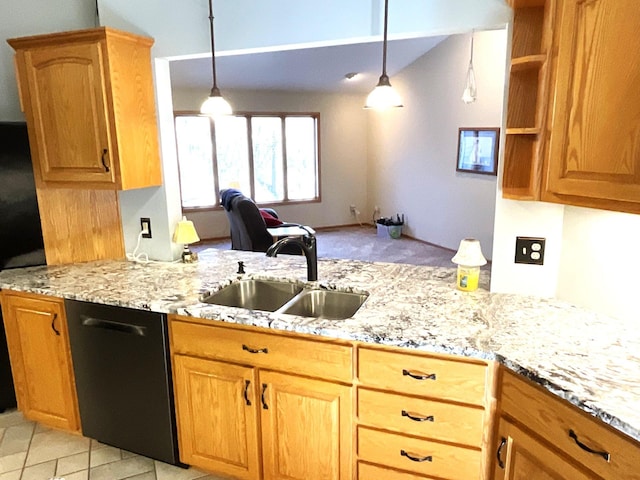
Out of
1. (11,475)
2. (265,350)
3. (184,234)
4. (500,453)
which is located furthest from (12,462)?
(500,453)

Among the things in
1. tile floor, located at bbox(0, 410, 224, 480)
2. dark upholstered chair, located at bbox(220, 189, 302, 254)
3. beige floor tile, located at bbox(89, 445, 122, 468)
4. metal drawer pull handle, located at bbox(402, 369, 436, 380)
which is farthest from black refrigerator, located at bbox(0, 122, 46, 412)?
dark upholstered chair, located at bbox(220, 189, 302, 254)

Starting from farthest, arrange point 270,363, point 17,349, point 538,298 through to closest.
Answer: point 17,349 < point 538,298 < point 270,363

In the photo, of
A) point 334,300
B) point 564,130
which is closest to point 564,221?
point 564,130

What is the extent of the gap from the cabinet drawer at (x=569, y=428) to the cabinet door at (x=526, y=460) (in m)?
0.03

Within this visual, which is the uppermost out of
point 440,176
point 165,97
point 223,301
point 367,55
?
point 367,55

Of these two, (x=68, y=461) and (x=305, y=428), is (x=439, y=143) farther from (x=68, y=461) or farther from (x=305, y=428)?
(x=68, y=461)

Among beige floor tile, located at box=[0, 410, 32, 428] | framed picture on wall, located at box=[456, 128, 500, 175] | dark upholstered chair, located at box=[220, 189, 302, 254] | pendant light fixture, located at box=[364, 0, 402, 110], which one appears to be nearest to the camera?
pendant light fixture, located at box=[364, 0, 402, 110]

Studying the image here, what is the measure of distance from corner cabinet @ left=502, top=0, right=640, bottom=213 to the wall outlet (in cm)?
203

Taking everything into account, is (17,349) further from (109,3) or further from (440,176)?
(440,176)

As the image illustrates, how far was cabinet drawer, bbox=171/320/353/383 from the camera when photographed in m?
1.75

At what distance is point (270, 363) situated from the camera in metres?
1.86

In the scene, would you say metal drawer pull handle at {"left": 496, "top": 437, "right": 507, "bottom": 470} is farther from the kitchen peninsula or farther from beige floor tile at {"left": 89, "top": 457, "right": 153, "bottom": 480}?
beige floor tile at {"left": 89, "top": 457, "right": 153, "bottom": 480}

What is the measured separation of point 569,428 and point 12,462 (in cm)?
258

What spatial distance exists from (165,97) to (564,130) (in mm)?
2047
